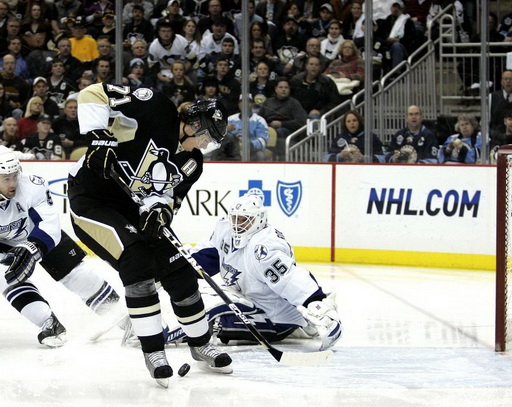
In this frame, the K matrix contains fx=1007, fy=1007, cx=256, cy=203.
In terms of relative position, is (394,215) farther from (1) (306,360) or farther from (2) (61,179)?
(1) (306,360)

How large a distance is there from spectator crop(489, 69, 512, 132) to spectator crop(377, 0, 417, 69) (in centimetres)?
90

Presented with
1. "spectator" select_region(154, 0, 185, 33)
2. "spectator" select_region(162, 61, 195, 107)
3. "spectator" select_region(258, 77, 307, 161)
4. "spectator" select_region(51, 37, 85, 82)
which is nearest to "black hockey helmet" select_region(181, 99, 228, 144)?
"spectator" select_region(258, 77, 307, 161)

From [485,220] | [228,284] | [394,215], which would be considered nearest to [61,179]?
[394,215]

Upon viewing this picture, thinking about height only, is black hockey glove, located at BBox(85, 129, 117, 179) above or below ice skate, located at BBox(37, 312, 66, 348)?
above

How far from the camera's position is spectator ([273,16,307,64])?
27.8ft

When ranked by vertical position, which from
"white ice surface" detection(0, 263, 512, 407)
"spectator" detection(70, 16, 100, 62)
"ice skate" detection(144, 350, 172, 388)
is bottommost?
"white ice surface" detection(0, 263, 512, 407)

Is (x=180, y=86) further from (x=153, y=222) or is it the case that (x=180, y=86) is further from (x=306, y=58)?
(x=153, y=222)

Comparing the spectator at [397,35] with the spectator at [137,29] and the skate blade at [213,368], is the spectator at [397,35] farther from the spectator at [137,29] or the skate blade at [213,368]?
the skate blade at [213,368]

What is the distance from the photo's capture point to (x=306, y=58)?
843 centimetres

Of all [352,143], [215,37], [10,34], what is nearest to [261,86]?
[215,37]

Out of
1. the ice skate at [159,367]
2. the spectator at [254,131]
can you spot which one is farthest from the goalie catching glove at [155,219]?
the spectator at [254,131]

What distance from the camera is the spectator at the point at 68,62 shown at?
9031mm

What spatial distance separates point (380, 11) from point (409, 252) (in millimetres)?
1974

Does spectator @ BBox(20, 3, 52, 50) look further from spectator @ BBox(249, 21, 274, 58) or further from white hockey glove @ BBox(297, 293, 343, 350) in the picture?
white hockey glove @ BBox(297, 293, 343, 350)
